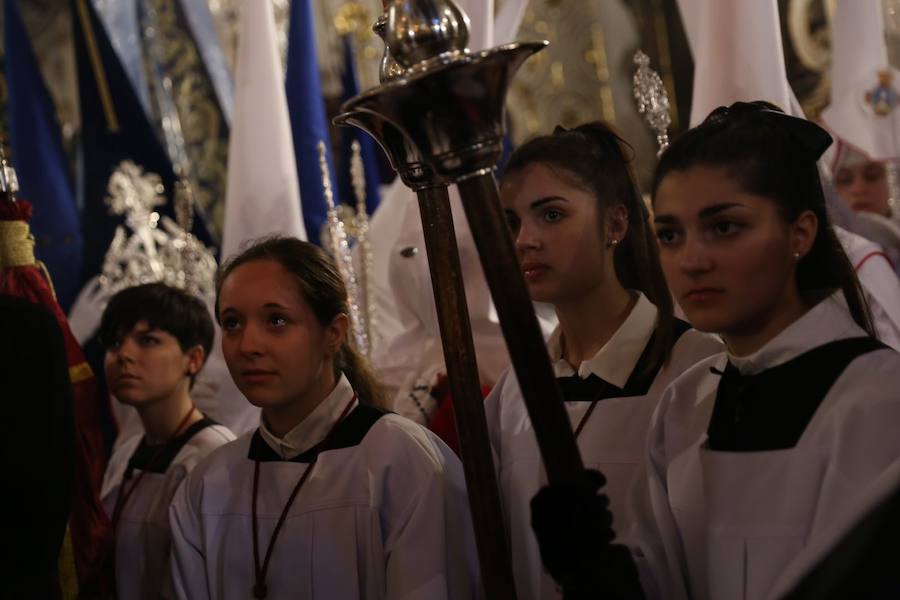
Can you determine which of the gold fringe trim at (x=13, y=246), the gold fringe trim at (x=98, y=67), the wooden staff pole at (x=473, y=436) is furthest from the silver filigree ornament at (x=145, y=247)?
the wooden staff pole at (x=473, y=436)

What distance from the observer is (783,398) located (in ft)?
4.59

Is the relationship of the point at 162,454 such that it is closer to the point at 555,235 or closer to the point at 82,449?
the point at 82,449

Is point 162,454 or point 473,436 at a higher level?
point 473,436

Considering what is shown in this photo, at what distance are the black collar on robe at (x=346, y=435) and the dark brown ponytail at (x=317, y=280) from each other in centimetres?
12

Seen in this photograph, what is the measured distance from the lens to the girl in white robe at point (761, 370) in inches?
52.2

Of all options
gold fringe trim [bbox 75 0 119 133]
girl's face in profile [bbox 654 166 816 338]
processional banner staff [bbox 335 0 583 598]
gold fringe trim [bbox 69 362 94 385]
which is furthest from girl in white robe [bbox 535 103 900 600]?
gold fringe trim [bbox 75 0 119 133]

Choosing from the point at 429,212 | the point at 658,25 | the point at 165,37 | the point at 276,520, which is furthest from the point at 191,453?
the point at 658,25

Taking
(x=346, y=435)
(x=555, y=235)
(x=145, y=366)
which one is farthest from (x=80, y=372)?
(x=555, y=235)

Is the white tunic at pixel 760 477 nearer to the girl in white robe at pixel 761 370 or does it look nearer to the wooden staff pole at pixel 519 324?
the girl in white robe at pixel 761 370

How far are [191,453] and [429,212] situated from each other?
1154 mm

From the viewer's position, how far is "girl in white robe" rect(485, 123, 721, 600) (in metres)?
1.83

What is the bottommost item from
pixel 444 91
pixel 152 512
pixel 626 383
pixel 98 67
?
pixel 152 512

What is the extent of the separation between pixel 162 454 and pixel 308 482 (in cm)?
75

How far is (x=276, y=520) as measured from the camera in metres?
1.89
